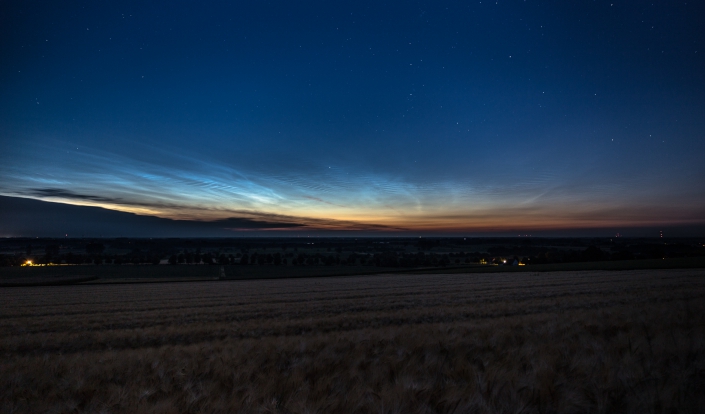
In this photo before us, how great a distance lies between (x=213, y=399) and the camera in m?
2.48

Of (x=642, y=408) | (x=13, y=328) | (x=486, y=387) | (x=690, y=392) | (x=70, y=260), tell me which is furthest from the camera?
(x=70, y=260)

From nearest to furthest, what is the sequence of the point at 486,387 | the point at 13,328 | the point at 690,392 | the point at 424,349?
the point at 690,392 < the point at 486,387 < the point at 424,349 < the point at 13,328

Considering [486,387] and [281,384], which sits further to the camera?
[281,384]

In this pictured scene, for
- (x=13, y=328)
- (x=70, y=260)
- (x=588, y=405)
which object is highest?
(x=588, y=405)

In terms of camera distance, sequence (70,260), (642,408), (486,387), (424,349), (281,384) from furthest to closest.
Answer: (70,260)
(424,349)
(281,384)
(486,387)
(642,408)

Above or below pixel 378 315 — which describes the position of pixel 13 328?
below

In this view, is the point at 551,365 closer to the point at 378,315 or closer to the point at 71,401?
the point at 71,401

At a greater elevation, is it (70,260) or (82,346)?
(82,346)

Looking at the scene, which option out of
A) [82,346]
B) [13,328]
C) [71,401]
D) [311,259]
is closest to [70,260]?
[311,259]

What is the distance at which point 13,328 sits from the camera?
526 inches

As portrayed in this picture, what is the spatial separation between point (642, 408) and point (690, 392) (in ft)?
1.79

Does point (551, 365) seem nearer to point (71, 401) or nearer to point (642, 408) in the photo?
point (642, 408)

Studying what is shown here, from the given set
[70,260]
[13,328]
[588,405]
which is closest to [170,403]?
[588,405]

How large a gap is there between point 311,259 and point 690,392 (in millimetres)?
103848
